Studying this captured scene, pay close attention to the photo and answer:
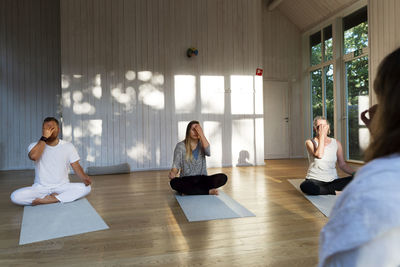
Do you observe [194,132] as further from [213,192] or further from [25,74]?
[25,74]

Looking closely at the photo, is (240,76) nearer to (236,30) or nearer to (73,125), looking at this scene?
(236,30)


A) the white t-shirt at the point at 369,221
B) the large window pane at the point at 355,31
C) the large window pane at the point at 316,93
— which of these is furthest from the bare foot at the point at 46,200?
the large window pane at the point at 316,93

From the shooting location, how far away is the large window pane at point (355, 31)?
219 inches

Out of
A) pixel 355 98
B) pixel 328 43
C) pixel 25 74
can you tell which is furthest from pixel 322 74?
pixel 25 74

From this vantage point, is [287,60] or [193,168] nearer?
[193,168]

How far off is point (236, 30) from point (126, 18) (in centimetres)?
208

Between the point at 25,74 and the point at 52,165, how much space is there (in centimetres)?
403

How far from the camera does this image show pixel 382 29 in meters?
4.48

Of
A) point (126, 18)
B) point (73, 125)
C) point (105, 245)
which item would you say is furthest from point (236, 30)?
point (105, 245)

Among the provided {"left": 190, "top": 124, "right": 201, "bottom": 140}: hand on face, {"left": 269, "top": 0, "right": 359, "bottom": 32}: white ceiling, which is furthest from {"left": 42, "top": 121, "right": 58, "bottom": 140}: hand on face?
{"left": 269, "top": 0, "right": 359, "bottom": 32}: white ceiling

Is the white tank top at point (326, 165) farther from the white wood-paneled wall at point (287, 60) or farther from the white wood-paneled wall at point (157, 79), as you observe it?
the white wood-paneled wall at point (287, 60)

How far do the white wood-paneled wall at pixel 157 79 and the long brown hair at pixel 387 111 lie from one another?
516 cm

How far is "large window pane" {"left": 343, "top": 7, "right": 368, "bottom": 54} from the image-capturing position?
556 cm

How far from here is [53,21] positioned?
629cm
